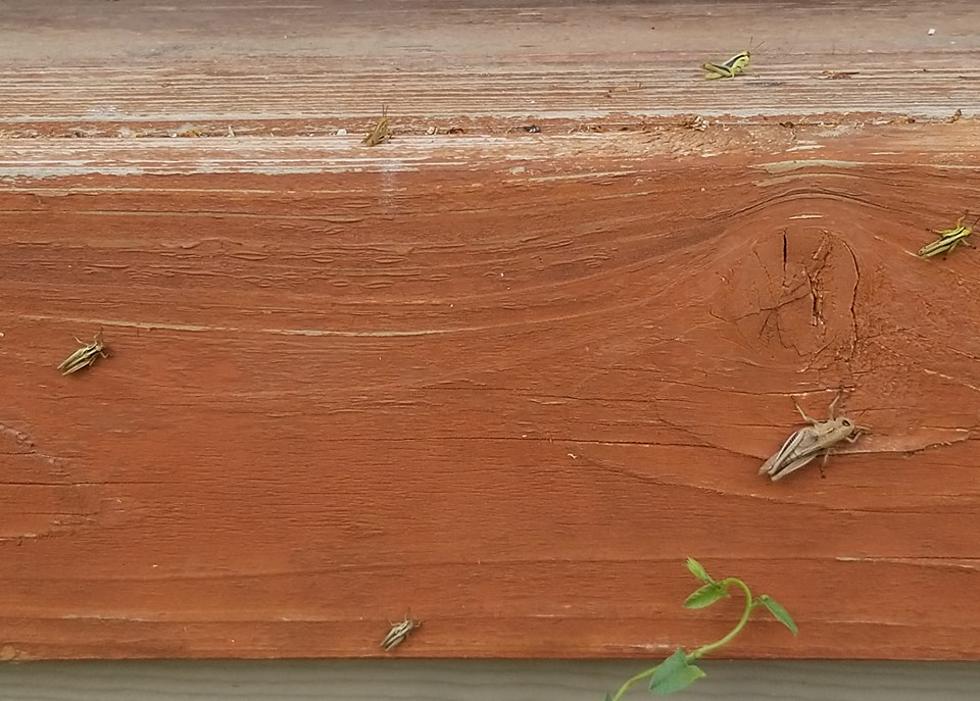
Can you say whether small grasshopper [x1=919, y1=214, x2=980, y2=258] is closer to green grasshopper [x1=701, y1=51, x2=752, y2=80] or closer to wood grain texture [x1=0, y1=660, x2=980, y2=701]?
green grasshopper [x1=701, y1=51, x2=752, y2=80]

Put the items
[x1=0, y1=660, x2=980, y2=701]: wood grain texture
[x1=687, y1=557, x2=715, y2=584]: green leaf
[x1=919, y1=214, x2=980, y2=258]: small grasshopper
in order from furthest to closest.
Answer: [x1=0, y1=660, x2=980, y2=701]: wood grain texture → [x1=687, y1=557, x2=715, y2=584]: green leaf → [x1=919, y1=214, x2=980, y2=258]: small grasshopper

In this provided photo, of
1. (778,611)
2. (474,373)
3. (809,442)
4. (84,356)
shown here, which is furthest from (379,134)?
(778,611)

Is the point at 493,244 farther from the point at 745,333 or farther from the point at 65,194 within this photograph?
Result: the point at 65,194

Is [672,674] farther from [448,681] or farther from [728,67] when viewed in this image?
[728,67]

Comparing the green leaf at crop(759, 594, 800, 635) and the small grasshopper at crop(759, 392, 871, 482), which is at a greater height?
the small grasshopper at crop(759, 392, 871, 482)

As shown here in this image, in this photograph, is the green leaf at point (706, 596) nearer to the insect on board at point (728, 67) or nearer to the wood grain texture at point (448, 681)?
the wood grain texture at point (448, 681)

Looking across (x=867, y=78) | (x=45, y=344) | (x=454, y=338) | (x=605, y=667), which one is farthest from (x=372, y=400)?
(x=867, y=78)

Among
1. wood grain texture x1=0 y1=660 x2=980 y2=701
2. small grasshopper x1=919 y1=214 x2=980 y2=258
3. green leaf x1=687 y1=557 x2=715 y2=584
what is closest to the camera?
small grasshopper x1=919 y1=214 x2=980 y2=258

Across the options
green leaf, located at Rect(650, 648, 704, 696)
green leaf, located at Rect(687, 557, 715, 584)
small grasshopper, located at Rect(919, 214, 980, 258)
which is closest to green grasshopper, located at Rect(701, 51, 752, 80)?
small grasshopper, located at Rect(919, 214, 980, 258)
